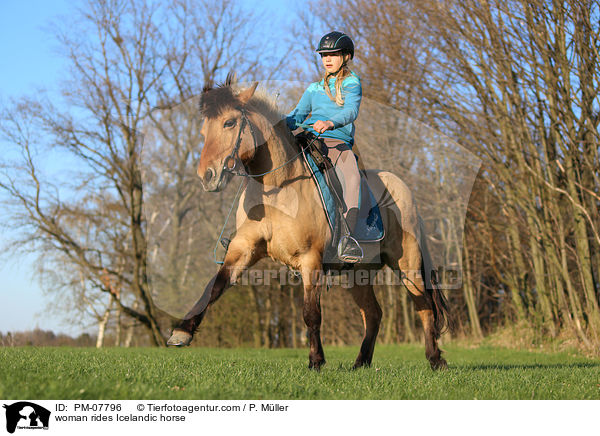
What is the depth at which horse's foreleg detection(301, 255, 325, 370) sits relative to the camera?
4.99 metres

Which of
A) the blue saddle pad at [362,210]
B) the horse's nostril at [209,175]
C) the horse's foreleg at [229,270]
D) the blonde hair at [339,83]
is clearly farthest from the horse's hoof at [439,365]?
the horse's nostril at [209,175]

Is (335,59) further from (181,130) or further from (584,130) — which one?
(181,130)

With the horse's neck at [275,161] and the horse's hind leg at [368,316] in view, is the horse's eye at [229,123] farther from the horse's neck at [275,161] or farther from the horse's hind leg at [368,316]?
the horse's hind leg at [368,316]

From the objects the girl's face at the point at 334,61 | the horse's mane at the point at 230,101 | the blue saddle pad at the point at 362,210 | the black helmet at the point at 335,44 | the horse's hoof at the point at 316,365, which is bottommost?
the horse's hoof at the point at 316,365

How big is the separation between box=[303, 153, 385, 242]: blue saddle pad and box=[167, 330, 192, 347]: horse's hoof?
173 centimetres

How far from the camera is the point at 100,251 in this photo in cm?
1880

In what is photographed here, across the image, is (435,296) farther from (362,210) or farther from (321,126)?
(321,126)

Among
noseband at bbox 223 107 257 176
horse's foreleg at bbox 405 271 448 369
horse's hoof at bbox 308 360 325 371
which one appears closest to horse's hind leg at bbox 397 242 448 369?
horse's foreleg at bbox 405 271 448 369

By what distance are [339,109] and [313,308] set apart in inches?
77.3

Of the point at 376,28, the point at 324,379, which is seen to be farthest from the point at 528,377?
the point at 376,28

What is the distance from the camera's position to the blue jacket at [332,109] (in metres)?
5.27

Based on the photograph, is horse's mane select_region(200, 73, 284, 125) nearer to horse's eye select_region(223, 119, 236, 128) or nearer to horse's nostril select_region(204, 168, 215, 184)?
horse's eye select_region(223, 119, 236, 128)
